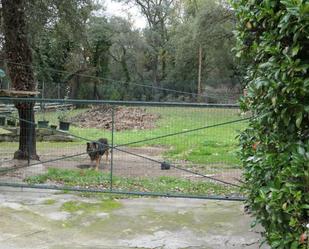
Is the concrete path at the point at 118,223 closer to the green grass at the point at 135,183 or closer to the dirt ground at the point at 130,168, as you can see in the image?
the green grass at the point at 135,183

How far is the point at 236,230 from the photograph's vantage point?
5.30m

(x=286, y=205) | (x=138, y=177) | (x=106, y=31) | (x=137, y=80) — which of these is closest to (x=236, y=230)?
(x=286, y=205)

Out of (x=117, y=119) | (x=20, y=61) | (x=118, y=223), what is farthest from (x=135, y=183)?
(x=117, y=119)

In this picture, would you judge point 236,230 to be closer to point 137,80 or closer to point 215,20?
point 215,20

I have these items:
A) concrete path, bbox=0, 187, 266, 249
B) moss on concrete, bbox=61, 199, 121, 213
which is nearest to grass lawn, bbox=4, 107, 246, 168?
concrete path, bbox=0, 187, 266, 249

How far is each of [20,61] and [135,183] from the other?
431 centimetres

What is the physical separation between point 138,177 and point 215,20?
2339 centimetres

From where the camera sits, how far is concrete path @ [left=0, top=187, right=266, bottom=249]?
486 cm

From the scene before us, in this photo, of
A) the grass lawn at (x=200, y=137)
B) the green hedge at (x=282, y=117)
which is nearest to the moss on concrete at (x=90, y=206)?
the grass lawn at (x=200, y=137)

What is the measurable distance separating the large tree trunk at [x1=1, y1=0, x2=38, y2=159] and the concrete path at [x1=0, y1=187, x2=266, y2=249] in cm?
341

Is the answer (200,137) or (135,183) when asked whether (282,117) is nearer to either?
(135,183)

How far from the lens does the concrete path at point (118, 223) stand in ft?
15.9

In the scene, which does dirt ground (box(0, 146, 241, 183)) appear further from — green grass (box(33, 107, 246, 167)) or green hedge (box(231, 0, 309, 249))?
green hedge (box(231, 0, 309, 249))

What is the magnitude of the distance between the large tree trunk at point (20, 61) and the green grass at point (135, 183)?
167cm
